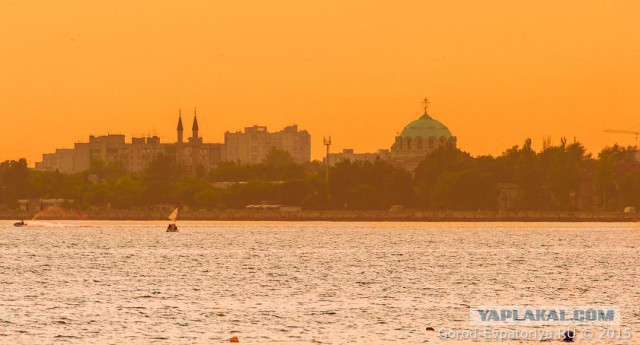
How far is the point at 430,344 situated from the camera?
5259 centimetres

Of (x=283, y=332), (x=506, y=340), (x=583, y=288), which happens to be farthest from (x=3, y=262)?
(x=506, y=340)

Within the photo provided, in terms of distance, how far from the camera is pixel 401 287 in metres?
81.0

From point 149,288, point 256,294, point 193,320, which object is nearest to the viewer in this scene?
point 193,320

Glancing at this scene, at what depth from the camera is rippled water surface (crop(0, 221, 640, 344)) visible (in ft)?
191

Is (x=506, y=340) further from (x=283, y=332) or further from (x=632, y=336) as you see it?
(x=283, y=332)

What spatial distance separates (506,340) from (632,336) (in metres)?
5.34

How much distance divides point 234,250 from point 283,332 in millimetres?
77194

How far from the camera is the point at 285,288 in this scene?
261 ft

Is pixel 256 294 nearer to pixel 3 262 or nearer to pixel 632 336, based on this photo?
pixel 632 336

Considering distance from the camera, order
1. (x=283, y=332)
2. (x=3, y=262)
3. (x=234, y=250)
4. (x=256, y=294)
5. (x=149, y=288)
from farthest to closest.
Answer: (x=234, y=250) → (x=3, y=262) → (x=149, y=288) → (x=256, y=294) → (x=283, y=332)

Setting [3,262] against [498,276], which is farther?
[3,262]

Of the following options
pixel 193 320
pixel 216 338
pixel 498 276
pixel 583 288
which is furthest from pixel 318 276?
pixel 216 338

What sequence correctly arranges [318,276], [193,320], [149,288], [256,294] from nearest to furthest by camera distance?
1. [193,320]
2. [256,294]
3. [149,288]
4. [318,276]

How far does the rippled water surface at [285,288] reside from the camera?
191 ft
